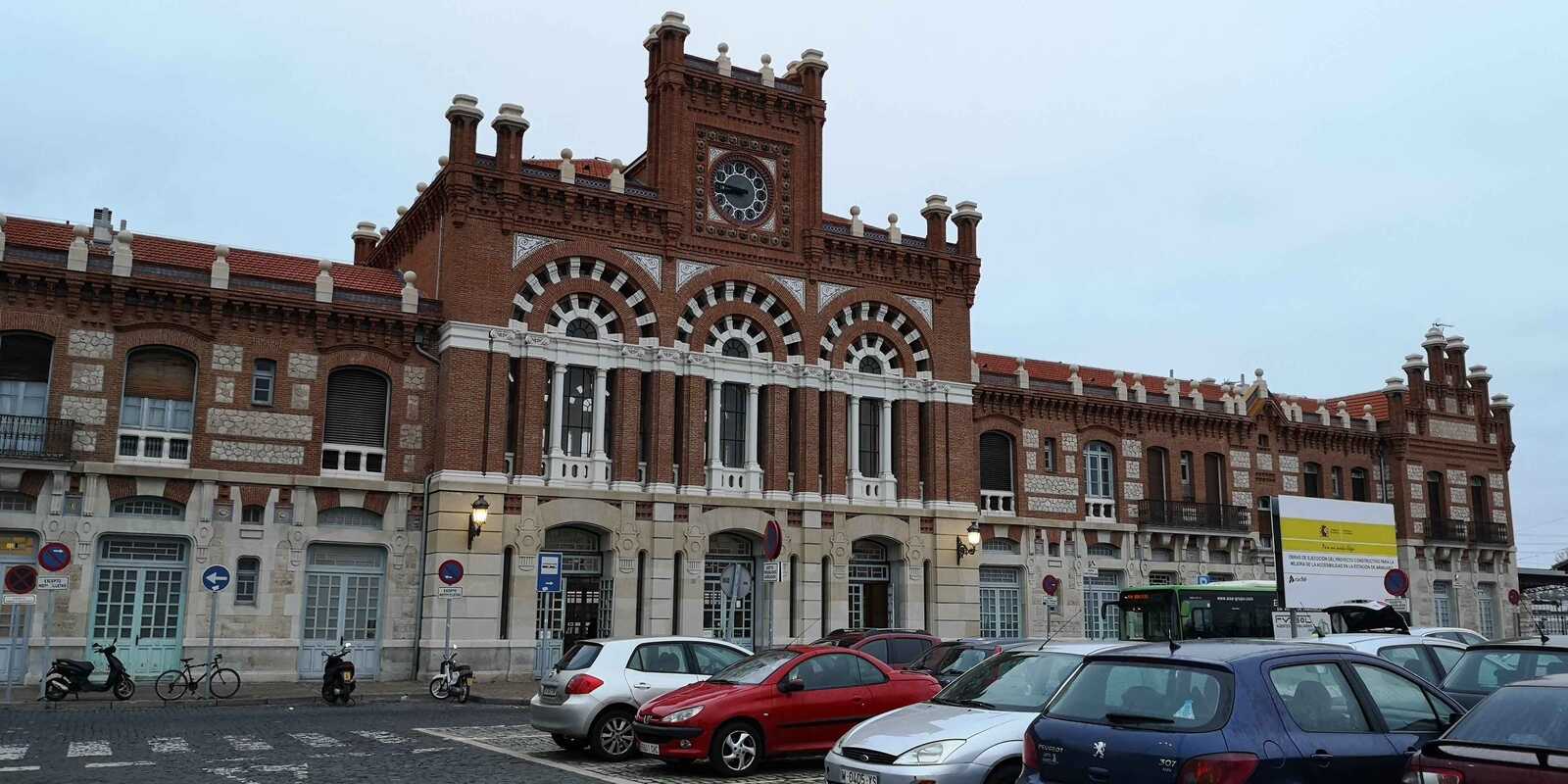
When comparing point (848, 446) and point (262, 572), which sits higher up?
point (848, 446)

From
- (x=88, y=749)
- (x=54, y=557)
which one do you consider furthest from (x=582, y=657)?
(x=54, y=557)

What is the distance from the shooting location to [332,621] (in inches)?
1109

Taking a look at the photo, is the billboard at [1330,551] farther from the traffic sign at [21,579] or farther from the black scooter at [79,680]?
the traffic sign at [21,579]

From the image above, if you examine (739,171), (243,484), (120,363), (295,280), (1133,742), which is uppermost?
(739,171)

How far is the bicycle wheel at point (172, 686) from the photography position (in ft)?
77.3

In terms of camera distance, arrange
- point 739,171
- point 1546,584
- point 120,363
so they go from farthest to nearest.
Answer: point 1546,584 → point 739,171 → point 120,363

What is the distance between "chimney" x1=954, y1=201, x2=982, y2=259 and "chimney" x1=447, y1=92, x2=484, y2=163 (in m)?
14.9

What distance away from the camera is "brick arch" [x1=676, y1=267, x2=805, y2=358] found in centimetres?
3269

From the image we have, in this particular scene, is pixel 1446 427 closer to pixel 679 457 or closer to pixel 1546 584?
pixel 1546 584

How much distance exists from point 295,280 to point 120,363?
4107 millimetres

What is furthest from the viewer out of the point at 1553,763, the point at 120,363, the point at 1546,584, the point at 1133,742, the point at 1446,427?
the point at 1546,584

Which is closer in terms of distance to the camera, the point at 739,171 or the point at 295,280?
the point at 295,280

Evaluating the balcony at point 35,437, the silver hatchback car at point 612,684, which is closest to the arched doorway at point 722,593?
the balcony at point 35,437

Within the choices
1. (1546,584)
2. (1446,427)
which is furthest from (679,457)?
(1546,584)
